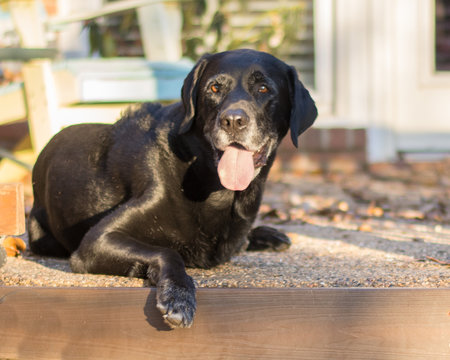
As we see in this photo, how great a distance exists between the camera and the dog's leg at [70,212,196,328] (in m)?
2.38

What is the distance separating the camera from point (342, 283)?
8.53 ft

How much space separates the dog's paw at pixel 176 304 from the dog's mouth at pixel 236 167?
1.81ft

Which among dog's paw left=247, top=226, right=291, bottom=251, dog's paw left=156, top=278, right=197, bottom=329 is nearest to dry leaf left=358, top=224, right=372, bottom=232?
dog's paw left=247, top=226, right=291, bottom=251

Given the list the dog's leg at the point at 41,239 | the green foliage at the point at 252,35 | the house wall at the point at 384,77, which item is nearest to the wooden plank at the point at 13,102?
the dog's leg at the point at 41,239

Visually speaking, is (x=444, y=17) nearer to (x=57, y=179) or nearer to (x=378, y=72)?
(x=378, y=72)

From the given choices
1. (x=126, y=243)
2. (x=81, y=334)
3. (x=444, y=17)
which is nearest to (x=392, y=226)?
(x=126, y=243)

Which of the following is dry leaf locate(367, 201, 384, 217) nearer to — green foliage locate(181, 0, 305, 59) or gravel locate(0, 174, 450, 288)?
gravel locate(0, 174, 450, 288)

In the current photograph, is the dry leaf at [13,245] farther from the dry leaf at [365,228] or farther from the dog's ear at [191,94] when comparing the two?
the dry leaf at [365,228]

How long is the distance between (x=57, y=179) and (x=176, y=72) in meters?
2.32

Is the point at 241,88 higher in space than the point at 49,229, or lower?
higher

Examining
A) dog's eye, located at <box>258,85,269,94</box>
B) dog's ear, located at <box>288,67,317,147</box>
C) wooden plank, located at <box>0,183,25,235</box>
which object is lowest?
wooden plank, located at <box>0,183,25,235</box>

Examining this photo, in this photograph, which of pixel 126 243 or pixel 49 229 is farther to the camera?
pixel 49 229

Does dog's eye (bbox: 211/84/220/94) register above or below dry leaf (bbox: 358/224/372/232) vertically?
above

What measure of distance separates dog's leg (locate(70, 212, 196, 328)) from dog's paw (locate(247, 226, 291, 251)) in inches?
38.4
